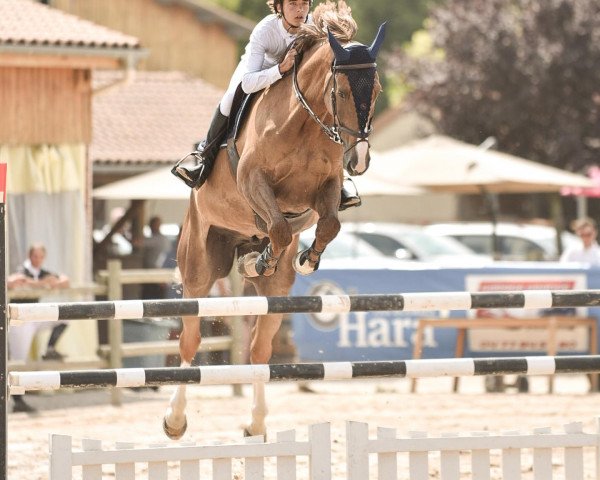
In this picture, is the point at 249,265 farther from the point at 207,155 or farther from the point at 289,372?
the point at 289,372

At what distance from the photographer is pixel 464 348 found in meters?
14.3

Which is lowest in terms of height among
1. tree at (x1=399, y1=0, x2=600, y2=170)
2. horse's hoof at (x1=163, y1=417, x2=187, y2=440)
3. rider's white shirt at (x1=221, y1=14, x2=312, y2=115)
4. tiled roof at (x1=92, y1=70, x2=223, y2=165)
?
horse's hoof at (x1=163, y1=417, x2=187, y2=440)

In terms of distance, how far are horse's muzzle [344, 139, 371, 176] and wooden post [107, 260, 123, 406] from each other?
6727mm

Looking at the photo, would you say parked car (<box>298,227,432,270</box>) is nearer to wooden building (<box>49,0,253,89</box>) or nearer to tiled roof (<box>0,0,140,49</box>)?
tiled roof (<box>0,0,140,49</box>)

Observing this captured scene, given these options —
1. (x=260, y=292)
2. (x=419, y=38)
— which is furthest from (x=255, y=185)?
(x=419, y=38)

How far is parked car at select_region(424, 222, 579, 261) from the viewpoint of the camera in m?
22.1

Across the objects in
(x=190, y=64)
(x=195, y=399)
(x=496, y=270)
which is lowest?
(x=195, y=399)

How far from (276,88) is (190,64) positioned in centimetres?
2154

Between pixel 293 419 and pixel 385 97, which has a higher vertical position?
pixel 385 97

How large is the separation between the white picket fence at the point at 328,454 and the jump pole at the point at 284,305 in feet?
2.17

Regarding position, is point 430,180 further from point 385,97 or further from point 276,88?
point 385,97

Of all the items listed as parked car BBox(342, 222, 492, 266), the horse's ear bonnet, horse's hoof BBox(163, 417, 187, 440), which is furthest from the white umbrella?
the horse's ear bonnet

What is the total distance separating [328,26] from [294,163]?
0.76m

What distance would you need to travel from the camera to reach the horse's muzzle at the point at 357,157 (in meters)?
6.61
